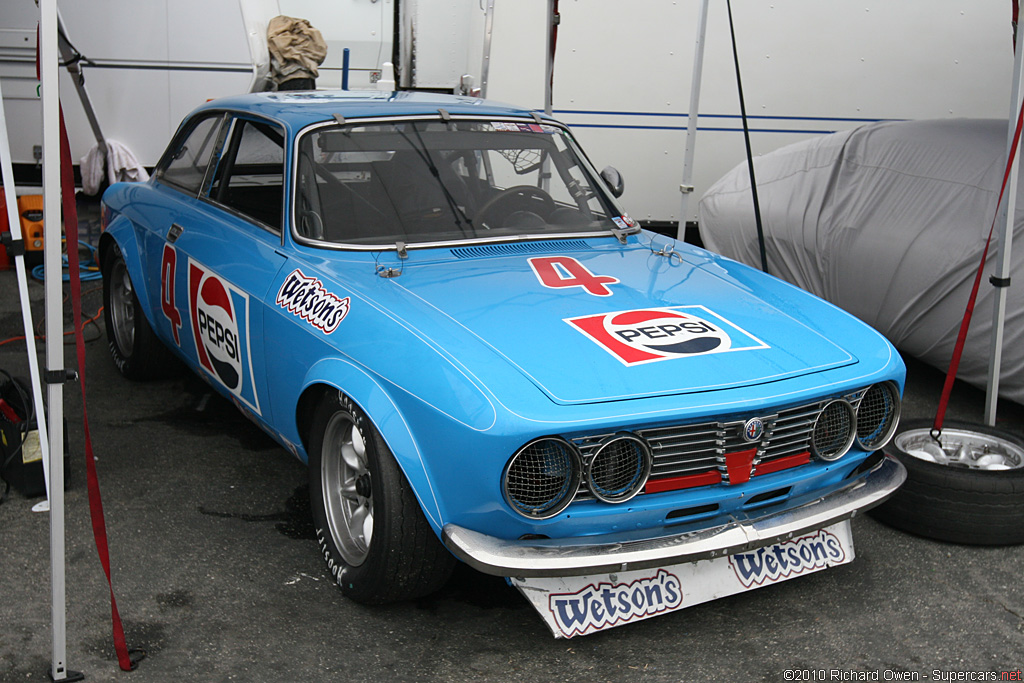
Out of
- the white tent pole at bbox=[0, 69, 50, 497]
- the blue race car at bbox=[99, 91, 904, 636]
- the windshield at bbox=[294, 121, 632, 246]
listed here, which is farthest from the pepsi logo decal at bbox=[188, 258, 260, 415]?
the white tent pole at bbox=[0, 69, 50, 497]

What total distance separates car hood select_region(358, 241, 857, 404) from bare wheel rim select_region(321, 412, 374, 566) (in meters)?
0.46

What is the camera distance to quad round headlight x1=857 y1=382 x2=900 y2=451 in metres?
3.06

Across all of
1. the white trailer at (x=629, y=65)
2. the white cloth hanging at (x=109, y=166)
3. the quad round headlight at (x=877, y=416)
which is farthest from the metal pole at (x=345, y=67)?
the quad round headlight at (x=877, y=416)

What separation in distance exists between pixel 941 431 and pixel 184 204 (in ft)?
11.5

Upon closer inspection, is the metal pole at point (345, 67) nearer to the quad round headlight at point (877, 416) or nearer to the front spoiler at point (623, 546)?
the quad round headlight at point (877, 416)

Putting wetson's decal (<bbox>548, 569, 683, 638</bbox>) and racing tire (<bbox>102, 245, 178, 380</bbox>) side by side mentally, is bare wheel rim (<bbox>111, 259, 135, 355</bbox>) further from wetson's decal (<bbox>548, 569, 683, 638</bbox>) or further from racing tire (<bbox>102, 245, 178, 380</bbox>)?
wetson's decal (<bbox>548, 569, 683, 638</bbox>)

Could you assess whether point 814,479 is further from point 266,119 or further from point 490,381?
point 266,119

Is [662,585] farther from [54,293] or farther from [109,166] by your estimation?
[109,166]

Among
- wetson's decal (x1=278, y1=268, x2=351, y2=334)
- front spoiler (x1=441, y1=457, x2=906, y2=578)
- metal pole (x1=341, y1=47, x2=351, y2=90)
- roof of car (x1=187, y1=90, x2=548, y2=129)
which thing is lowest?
front spoiler (x1=441, y1=457, x2=906, y2=578)

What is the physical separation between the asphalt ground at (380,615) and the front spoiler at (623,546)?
15.7 inches

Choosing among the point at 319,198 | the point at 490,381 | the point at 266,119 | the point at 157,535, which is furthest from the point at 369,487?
the point at 266,119

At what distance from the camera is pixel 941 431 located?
13.1ft

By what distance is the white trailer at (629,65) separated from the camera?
8102 millimetres

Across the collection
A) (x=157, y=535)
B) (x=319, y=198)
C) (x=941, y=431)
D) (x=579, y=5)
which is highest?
(x=579, y=5)
